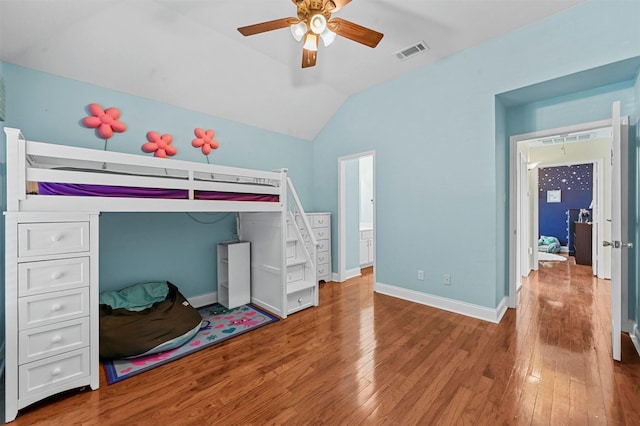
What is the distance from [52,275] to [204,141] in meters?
2.09

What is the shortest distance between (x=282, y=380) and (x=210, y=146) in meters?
2.73

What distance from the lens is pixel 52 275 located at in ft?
5.37

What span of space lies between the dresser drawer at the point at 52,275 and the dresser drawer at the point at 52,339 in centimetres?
23

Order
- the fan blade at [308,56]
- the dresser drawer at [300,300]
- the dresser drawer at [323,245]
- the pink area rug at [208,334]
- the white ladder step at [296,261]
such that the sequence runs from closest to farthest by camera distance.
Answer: the pink area rug at [208,334], the fan blade at [308,56], the dresser drawer at [300,300], the white ladder step at [296,261], the dresser drawer at [323,245]

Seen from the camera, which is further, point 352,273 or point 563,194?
point 563,194

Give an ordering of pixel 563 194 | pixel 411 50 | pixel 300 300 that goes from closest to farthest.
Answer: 1. pixel 411 50
2. pixel 300 300
3. pixel 563 194

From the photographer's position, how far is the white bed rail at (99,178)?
5.10 ft

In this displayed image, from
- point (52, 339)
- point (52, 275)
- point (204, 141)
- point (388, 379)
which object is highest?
point (204, 141)

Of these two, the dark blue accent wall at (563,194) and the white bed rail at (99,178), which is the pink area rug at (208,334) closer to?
the white bed rail at (99,178)

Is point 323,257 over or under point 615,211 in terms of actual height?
under

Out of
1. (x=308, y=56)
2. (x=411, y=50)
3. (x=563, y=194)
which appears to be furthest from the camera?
(x=563, y=194)

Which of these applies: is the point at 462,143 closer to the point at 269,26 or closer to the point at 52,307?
the point at 269,26

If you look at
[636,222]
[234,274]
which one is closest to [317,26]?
[234,274]

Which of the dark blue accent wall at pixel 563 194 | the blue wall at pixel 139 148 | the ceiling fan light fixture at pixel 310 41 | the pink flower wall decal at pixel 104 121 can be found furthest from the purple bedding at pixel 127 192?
the dark blue accent wall at pixel 563 194
